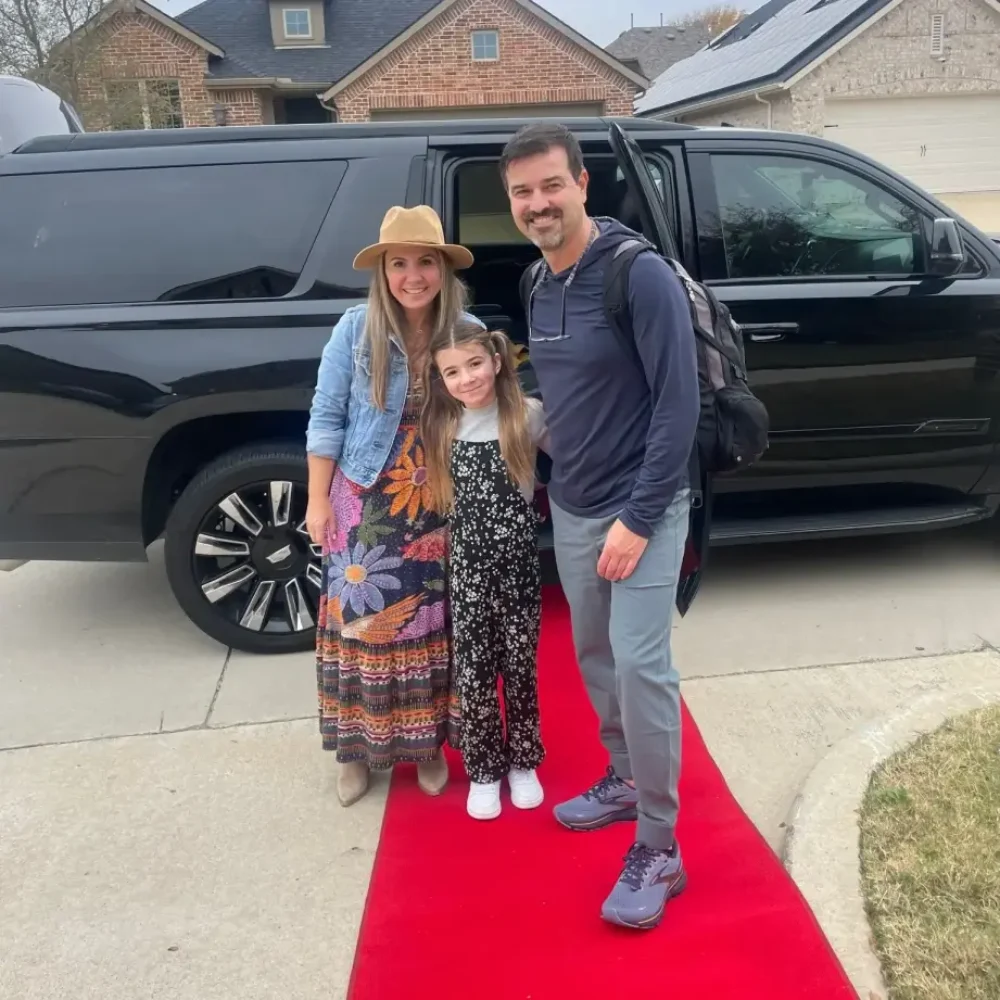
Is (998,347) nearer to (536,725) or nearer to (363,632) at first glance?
(536,725)

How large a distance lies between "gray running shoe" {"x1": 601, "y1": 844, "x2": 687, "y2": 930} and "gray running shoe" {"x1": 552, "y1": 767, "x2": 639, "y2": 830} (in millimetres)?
294

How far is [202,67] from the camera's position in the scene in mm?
24828

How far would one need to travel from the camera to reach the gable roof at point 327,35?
2467cm

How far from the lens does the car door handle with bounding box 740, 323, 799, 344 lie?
3.75 m

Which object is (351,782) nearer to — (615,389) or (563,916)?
(563,916)

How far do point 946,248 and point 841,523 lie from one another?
3.80 feet

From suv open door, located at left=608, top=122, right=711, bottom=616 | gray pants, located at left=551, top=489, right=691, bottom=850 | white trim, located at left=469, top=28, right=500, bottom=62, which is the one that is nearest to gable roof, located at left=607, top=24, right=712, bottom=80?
white trim, located at left=469, top=28, right=500, bottom=62

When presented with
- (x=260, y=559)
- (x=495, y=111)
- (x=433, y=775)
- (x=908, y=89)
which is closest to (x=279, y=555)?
(x=260, y=559)

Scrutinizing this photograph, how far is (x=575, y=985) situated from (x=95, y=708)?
7.21 ft

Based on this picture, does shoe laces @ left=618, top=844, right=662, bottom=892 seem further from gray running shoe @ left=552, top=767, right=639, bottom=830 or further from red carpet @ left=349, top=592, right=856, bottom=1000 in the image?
gray running shoe @ left=552, top=767, right=639, bottom=830

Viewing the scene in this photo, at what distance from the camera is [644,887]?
2.32 metres

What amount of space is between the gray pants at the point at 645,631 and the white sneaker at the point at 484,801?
0.53 m

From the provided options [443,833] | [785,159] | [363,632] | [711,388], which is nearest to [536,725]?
[443,833]

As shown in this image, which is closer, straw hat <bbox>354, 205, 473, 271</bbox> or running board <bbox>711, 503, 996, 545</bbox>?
straw hat <bbox>354, 205, 473, 271</bbox>
